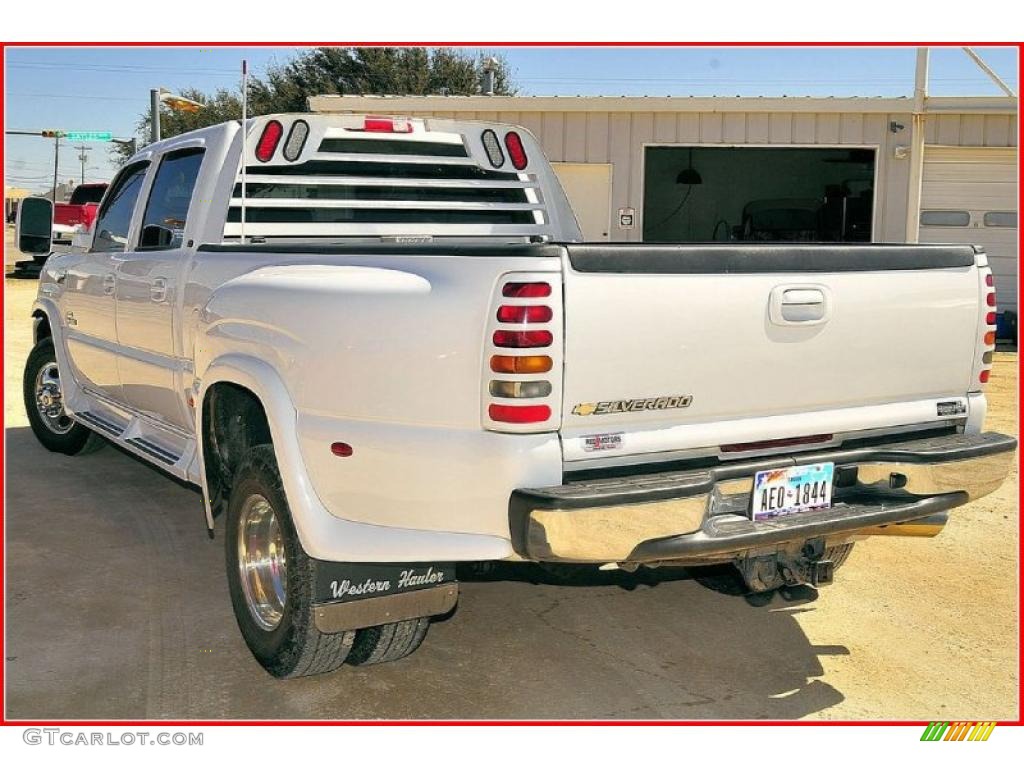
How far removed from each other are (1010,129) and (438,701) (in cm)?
1549

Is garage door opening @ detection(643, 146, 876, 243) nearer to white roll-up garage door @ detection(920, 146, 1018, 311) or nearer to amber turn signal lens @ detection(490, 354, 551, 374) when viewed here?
white roll-up garage door @ detection(920, 146, 1018, 311)

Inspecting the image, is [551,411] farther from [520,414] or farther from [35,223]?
[35,223]

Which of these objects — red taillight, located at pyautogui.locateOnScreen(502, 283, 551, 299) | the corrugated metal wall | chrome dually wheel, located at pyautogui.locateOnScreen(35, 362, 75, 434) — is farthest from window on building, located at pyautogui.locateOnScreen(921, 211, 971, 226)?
red taillight, located at pyautogui.locateOnScreen(502, 283, 551, 299)

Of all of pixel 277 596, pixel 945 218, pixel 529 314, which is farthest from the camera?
pixel 945 218

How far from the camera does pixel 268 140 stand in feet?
17.7

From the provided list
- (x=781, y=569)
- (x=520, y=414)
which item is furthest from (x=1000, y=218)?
(x=520, y=414)

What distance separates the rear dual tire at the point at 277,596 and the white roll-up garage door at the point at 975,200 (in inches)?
575

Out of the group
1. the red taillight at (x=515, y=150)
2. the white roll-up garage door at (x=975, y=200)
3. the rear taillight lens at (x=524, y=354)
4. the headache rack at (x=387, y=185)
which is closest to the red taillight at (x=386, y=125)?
the headache rack at (x=387, y=185)

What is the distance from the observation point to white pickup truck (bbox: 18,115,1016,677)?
333cm

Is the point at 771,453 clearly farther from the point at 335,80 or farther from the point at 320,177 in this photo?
the point at 335,80

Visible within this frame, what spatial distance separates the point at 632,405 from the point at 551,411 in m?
0.28

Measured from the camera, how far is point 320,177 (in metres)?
5.65

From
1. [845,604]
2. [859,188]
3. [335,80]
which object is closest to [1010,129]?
[859,188]

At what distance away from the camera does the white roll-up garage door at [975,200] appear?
55.1 ft
